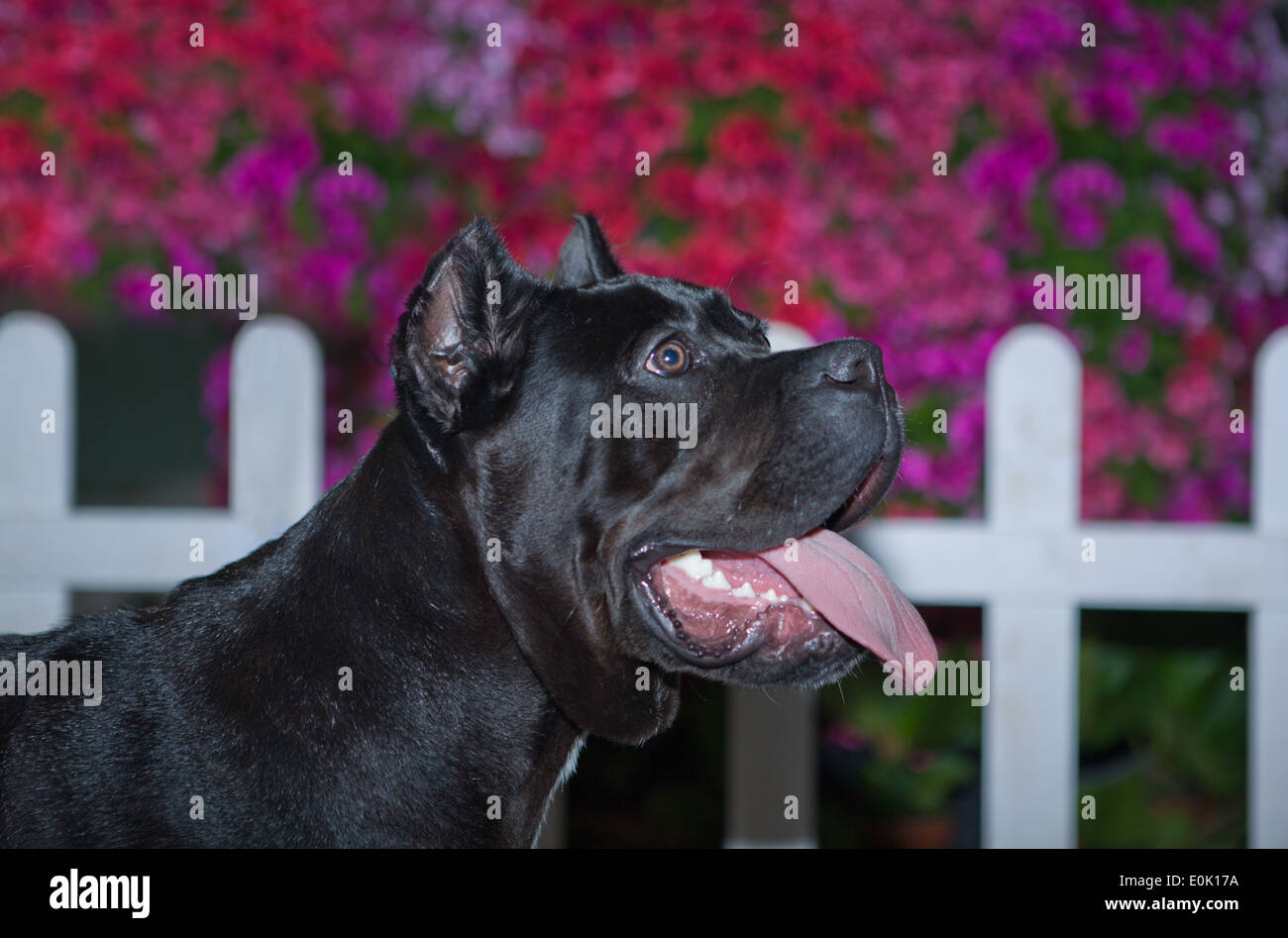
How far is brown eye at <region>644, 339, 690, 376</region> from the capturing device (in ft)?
7.13

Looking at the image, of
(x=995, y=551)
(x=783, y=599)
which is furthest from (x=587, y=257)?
(x=995, y=551)

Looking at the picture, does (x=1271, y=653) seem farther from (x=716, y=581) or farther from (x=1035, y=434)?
(x=716, y=581)

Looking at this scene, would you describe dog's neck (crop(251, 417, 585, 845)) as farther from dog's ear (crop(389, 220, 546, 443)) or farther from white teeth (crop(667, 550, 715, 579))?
white teeth (crop(667, 550, 715, 579))

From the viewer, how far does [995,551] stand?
10.7 ft

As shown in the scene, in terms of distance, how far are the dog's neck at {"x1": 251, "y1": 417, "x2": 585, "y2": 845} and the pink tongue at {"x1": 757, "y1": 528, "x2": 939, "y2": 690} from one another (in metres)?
0.55

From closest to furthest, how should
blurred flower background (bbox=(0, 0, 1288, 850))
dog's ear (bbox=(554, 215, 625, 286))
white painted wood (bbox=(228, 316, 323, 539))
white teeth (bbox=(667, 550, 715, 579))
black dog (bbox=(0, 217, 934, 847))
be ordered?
black dog (bbox=(0, 217, 934, 847))
white teeth (bbox=(667, 550, 715, 579))
dog's ear (bbox=(554, 215, 625, 286))
white painted wood (bbox=(228, 316, 323, 539))
blurred flower background (bbox=(0, 0, 1288, 850))

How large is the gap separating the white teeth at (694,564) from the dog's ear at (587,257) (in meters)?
0.73

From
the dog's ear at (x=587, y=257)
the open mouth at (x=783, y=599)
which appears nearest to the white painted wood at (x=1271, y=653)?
the open mouth at (x=783, y=599)

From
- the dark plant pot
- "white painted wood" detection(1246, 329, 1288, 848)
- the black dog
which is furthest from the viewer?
the dark plant pot

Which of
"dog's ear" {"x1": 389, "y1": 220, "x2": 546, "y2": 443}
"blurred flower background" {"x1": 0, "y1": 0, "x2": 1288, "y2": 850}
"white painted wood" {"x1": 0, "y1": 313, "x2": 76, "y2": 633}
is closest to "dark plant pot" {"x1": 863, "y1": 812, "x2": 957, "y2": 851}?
"blurred flower background" {"x1": 0, "y1": 0, "x2": 1288, "y2": 850}

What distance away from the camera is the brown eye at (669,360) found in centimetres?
217

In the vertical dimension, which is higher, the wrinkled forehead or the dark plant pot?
the wrinkled forehead

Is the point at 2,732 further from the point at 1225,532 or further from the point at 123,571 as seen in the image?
the point at 1225,532

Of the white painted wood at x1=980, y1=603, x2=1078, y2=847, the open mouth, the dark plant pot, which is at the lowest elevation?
the dark plant pot
